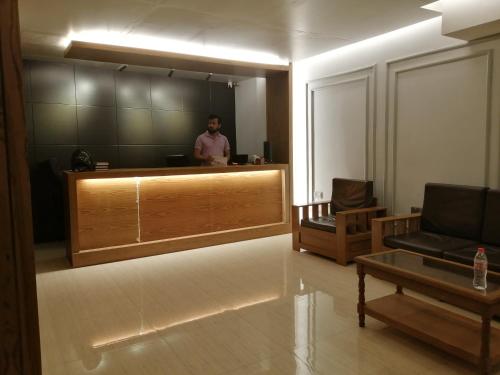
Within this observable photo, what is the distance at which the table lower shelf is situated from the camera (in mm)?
2300

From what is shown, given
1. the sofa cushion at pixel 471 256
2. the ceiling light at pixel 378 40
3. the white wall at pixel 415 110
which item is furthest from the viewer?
the ceiling light at pixel 378 40

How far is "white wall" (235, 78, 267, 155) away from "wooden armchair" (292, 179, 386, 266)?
2.38 metres

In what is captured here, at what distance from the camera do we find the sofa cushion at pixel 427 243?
11.1 feet

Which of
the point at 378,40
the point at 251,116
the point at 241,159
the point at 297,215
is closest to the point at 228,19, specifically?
the point at 378,40

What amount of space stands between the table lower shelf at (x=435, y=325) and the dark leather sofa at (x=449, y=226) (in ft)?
1.96

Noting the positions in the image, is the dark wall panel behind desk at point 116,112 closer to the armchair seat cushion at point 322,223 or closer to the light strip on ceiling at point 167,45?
the light strip on ceiling at point 167,45

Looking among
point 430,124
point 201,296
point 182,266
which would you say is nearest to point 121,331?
point 201,296

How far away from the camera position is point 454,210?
12.5 feet

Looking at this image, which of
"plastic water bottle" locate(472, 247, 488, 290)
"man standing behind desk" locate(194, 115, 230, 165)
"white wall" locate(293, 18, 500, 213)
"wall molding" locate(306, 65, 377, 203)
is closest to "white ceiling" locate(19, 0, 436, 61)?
"white wall" locate(293, 18, 500, 213)

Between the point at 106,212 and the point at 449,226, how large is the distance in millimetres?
3660

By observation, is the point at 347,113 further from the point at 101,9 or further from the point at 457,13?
the point at 101,9

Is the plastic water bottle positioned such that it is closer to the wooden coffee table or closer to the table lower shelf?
the wooden coffee table

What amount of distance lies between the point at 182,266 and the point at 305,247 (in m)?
1.51

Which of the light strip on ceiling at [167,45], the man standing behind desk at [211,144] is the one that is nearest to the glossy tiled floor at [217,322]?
the man standing behind desk at [211,144]
